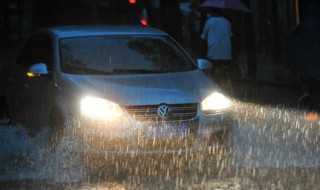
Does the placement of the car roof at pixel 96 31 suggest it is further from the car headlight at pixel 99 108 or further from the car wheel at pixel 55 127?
the car headlight at pixel 99 108

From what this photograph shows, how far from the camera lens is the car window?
8.41 meters

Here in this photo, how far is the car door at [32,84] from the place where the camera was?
795cm

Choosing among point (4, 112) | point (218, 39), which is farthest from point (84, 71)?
point (218, 39)

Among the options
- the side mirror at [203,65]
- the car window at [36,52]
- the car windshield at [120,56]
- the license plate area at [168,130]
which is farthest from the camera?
the side mirror at [203,65]

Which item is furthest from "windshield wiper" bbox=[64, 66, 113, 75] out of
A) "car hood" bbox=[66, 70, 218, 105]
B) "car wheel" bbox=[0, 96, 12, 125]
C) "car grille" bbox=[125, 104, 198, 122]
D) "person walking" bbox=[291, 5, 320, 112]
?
"person walking" bbox=[291, 5, 320, 112]

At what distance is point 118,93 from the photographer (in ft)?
23.2

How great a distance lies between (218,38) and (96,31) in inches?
153

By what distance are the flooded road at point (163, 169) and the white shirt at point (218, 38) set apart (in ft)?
13.2

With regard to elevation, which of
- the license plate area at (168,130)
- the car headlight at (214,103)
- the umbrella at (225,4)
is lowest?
the license plate area at (168,130)

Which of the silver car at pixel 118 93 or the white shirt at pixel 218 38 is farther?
the white shirt at pixel 218 38

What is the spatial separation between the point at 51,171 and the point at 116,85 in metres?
1.06

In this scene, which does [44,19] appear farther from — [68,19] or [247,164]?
[247,164]

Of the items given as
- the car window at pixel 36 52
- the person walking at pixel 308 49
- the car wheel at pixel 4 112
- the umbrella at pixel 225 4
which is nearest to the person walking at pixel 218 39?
the person walking at pixel 308 49

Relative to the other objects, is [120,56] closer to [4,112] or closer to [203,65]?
[203,65]
